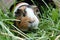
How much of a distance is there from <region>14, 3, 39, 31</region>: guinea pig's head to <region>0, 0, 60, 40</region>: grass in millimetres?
40

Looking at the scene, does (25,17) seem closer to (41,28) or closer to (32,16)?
(32,16)

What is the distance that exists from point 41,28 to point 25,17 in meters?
0.15

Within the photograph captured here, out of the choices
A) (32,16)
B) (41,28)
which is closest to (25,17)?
(32,16)

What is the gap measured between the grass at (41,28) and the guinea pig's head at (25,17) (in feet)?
0.13

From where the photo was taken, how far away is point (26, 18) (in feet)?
5.88

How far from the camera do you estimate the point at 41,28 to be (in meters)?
1.87

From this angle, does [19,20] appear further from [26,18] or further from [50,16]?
[50,16]

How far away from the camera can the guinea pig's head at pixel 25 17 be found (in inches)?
69.3

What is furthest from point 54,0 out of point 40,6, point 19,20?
point 19,20

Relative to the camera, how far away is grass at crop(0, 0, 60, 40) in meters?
1.72

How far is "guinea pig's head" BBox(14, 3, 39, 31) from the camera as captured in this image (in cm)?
176

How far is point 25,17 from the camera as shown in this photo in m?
1.80

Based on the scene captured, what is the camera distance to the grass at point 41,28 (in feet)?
5.65

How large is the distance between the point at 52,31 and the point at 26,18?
0.66ft
